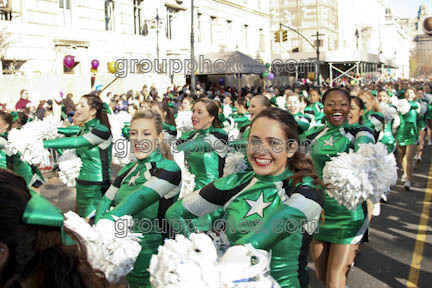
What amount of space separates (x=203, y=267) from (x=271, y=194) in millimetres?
936

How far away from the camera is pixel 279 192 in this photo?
253 cm

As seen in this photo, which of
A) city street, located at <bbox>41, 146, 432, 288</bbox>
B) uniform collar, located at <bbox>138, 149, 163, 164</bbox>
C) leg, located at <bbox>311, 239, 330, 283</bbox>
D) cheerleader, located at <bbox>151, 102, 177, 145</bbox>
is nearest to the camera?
uniform collar, located at <bbox>138, 149, 163, 164</bbox>

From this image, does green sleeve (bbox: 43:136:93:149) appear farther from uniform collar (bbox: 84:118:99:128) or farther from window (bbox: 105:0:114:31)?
window (bbox: 105:0:114:31)

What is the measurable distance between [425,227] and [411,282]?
1.90 metres

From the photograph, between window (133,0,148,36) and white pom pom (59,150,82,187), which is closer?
white pom pom (59,150,82,187)

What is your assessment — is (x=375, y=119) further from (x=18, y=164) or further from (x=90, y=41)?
(x=90, y=41)

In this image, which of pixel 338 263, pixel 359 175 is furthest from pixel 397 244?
pixel 359 175

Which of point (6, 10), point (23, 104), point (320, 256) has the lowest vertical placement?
point (320, 256)

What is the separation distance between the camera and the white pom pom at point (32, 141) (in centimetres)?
487

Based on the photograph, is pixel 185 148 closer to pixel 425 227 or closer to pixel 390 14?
pixel 425 227

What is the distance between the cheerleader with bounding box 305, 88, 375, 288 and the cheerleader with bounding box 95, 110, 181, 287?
3.48ft

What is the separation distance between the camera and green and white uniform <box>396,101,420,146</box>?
8.67m

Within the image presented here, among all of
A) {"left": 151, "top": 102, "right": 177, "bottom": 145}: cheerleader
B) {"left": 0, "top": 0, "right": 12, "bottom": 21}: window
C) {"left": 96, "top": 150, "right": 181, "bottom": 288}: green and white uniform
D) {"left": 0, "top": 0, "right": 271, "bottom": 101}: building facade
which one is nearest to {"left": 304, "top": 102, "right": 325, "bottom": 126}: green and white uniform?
{"left": 151, "top": 102, "right": 177, "bottom": 145}: cheerleader

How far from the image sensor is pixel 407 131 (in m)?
8.79
